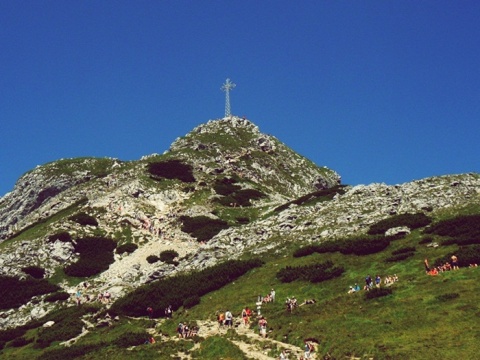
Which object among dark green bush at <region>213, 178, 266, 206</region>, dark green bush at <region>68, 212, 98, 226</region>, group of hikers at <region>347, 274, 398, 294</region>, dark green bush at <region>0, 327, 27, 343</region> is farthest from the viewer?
dark green bush at <region>213, 178, 266, 206</region>

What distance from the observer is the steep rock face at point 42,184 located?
416ft

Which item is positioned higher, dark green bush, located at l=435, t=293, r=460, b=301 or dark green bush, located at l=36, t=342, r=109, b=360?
dark green bush, located at l=435, t=293, r=460, b=301

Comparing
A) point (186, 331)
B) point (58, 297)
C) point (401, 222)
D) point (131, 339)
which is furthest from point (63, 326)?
point (401, 222)

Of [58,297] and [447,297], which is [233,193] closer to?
[58,297]

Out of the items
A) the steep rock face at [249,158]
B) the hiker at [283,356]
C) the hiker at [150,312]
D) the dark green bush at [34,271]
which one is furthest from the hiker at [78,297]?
the steep rock face at [249,158]

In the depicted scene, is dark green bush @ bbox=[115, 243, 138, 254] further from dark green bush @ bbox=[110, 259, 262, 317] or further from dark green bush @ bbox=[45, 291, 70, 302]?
dark green bush @ bbox=[110, 259, 262, 317]

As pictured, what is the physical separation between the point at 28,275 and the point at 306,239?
38.4 meters

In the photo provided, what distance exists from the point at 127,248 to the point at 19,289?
17.3 m

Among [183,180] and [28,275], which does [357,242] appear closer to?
[28,275]

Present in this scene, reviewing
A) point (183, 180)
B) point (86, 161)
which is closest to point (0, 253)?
point (183, 180)

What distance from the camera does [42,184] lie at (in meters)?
130

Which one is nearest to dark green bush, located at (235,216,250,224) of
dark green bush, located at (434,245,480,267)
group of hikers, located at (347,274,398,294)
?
group of hikers, located at (347,274,398,294)

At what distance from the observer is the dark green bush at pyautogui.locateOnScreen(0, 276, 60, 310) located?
56875 millimetres

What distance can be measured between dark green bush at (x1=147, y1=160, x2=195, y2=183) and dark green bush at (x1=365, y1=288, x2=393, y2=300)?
73186mm
